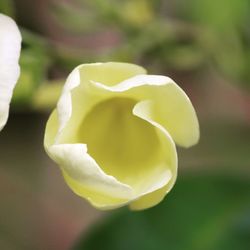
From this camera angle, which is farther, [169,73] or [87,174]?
[169,73]

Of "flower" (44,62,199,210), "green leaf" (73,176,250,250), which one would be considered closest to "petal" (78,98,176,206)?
"flower" (44,62,199,210)

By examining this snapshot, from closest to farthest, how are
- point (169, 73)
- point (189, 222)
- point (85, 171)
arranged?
point (85, 171)
point (189, 222)
point (169, 73)

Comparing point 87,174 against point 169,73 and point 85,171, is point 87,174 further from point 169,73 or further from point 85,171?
point 169,73

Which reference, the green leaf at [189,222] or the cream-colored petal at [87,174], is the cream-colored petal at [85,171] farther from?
the green leaf at [189,222]

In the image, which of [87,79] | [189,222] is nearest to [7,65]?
[87,79]

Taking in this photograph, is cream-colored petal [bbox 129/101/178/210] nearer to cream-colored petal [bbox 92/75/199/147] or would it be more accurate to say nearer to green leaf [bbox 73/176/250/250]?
cream-colored petal [bbox 92/75/199/147]

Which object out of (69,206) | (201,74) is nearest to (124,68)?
(201,74)
